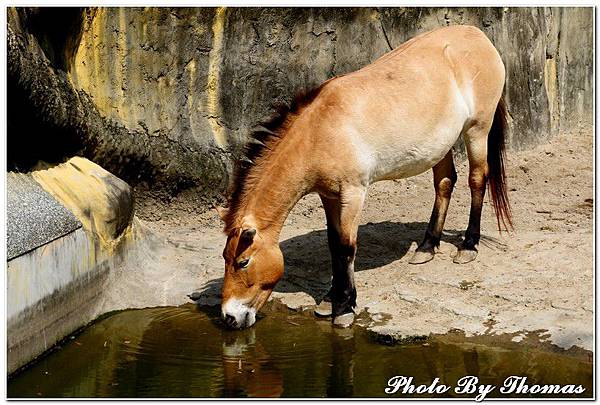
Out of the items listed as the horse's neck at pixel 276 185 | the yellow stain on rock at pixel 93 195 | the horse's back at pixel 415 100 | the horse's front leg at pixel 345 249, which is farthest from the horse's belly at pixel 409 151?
the yellow stain on rock at pixel 93 195

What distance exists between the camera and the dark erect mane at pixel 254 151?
6262 millimetres

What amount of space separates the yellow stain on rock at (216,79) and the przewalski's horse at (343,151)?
80.6 inches

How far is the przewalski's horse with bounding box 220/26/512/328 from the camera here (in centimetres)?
618

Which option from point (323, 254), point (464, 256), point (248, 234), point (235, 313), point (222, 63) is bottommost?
point (323, 254)

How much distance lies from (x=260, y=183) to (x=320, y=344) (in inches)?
46.6

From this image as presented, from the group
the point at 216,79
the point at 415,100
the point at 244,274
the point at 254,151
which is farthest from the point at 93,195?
the point at 415,100

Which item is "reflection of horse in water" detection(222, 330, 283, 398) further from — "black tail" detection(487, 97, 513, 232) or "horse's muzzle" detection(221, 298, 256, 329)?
"black tail" detection(487, 97, 513, 232)

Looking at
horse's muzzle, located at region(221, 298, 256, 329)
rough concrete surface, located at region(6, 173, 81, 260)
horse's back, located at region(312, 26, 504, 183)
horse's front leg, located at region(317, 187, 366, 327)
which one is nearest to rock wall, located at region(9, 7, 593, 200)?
rough concrete surface, located at region(6, 173, 81, 260)

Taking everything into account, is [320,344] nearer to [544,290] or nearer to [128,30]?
[544,290]

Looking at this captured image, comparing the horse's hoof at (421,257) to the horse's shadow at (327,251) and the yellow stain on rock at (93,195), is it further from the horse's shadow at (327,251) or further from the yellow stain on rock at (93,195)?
the yellow stain on rock at (93,195)

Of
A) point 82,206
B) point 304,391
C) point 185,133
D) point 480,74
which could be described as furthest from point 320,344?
point 185,133

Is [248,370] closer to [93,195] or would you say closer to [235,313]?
[235,313]

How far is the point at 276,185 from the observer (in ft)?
20.4

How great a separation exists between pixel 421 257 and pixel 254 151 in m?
1.78
